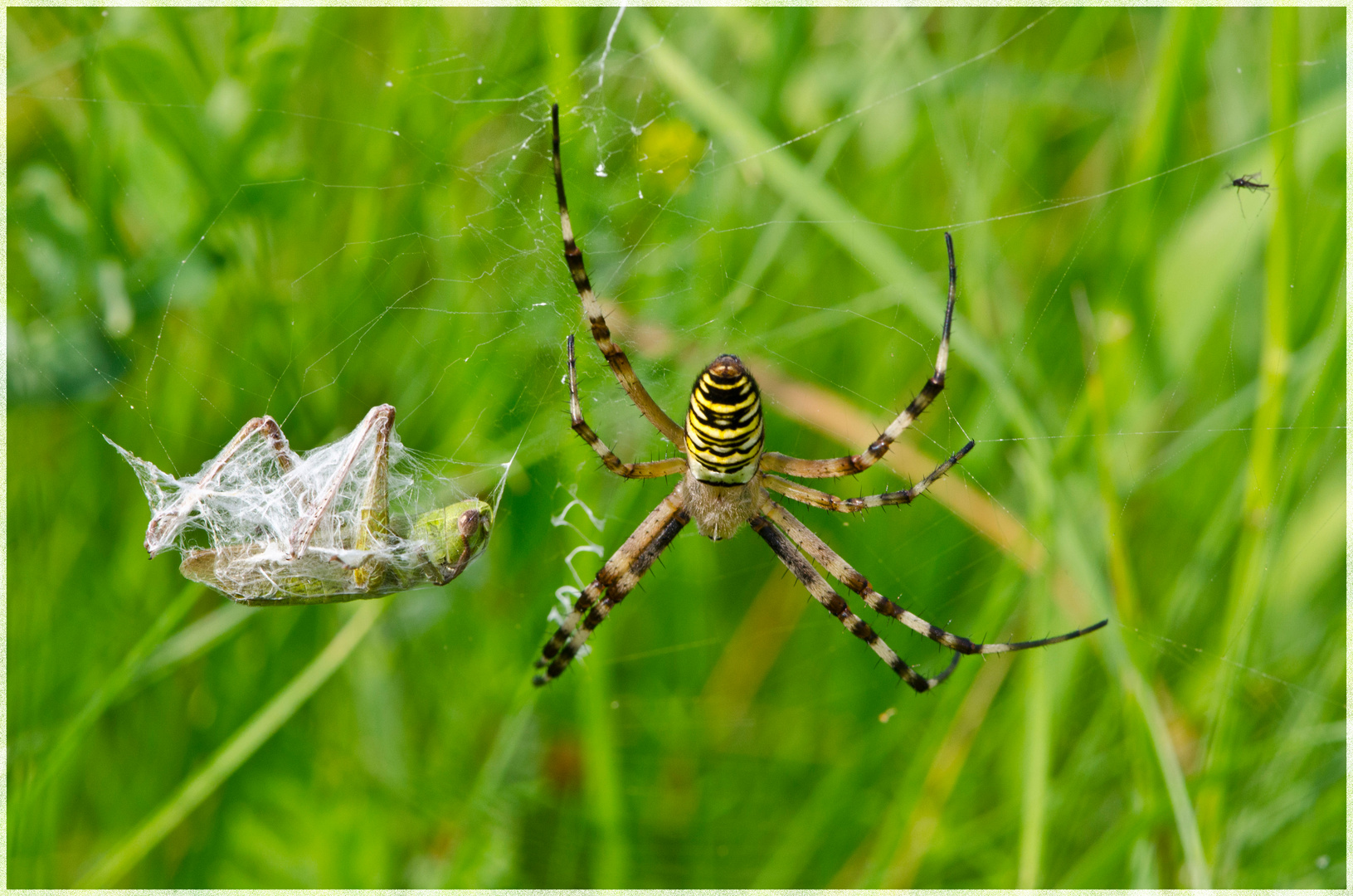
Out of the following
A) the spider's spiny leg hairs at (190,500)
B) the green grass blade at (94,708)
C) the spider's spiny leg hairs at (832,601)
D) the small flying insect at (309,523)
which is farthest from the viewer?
the spider's spiny leg hairs at (832,601)

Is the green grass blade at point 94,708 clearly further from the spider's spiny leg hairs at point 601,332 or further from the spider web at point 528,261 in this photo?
the spider's spiny leg hairs at point 601,332

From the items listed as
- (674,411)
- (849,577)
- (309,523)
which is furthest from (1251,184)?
(309,523)

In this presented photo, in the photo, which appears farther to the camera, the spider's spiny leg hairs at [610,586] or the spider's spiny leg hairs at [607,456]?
the spider's spiny leg hairs at [610,586]

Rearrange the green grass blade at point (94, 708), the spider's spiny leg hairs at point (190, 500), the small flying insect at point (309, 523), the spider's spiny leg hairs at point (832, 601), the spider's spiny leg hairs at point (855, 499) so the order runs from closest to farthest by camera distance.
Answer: the small flying insect at point (309, 523) < the spider's spiny leg hairs at point (190, 500) < the green grass blade at point (94, 708) < the spider's spiny leg hairs at point (855, 499) < the spider's spiny leg hairs at point (832, 601)

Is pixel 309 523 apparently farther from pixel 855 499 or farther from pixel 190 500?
pixel 855 499

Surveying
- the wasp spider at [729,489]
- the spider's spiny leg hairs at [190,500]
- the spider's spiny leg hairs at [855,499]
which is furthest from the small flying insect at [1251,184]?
the spider's spiny leg hairs at [190,500]

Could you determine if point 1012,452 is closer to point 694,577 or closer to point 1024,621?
point 1024,621

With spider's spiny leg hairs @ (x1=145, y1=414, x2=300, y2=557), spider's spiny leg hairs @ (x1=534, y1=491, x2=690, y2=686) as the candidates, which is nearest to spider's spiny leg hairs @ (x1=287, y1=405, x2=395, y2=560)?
spider's spiny leg hairs @ (x1=145, y1=414, x2=300, y2=557)
